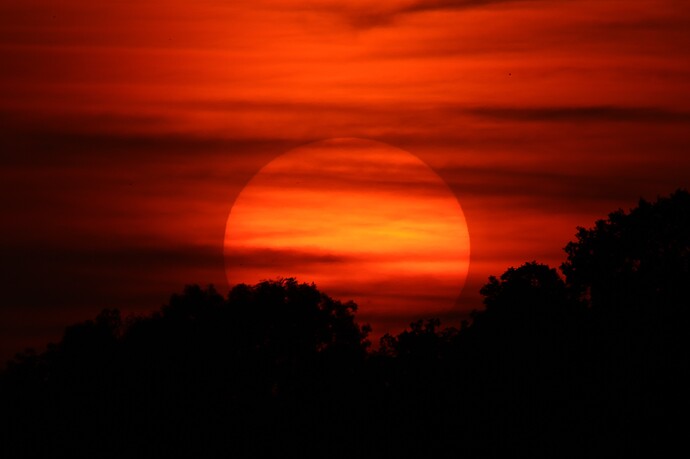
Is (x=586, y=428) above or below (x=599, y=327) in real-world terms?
below

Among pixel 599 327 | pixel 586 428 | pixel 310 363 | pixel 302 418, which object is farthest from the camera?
pixel 310 363

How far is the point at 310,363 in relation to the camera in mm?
93938

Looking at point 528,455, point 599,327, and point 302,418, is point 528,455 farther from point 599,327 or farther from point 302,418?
point 302,418

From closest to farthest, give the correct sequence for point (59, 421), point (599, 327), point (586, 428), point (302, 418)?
point (586, 428) → point (599, 327) → point (302, 418) → point (59, 421)

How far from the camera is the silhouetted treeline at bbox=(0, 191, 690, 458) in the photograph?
229 ft

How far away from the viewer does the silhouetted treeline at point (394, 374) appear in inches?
2744

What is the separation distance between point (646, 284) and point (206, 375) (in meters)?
25.7

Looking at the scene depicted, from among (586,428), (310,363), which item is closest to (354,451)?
(586,428)

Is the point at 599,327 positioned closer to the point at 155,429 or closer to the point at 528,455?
the point at 528,455

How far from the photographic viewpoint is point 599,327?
74625 millimetres

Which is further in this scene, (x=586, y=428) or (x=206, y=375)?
(x=206, y=375)

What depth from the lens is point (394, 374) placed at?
86250mm

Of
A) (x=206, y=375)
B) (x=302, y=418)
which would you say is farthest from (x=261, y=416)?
(x=206, y=375)

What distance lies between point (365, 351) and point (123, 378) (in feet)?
54.4
